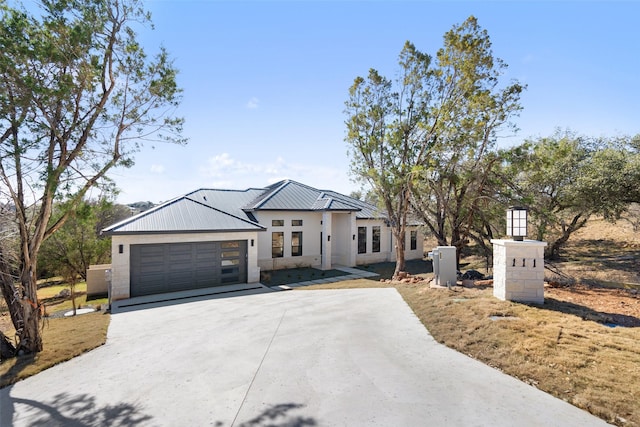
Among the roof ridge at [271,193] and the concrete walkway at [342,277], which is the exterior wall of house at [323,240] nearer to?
the roof ridge at [271,193]

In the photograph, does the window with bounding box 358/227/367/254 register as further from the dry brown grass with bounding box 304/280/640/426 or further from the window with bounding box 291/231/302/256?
the dry brown grass with bounding box 304/280/640/426

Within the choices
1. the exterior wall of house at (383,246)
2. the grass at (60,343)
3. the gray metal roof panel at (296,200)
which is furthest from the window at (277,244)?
the grass at (60,343)

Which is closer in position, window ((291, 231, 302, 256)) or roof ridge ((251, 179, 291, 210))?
roof ridge ((251, 179, 291, 210))

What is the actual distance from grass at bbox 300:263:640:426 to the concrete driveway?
0.31 m

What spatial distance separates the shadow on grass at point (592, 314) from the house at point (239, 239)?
1196cm

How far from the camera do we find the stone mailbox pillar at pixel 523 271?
774cm

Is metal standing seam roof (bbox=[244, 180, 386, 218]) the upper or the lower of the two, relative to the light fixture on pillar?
upper

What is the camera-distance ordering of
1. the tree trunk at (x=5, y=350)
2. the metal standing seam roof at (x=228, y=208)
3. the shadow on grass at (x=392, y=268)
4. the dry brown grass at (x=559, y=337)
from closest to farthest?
1. the dry brown grass at (x=559, y=337)
2. the tree trunk at (x=5, y=350)
3. the metal standing seam roof at (x=228, y=208)
4. the shadow on grass at (x=392, y=268)

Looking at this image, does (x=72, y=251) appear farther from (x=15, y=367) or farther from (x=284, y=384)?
(x=284, y=384)

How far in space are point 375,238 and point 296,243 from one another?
6.24 metres

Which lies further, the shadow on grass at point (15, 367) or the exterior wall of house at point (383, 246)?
the exterior wall of house at point (383, 246)

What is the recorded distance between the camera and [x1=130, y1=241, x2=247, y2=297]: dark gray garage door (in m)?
13.0

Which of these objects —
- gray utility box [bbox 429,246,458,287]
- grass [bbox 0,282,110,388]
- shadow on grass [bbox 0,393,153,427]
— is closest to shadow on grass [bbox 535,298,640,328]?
gray utility box [bbox 429,246,458,287]

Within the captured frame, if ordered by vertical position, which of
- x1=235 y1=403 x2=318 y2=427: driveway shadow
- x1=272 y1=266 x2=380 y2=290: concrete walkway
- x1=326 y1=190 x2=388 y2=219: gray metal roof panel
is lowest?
x1=272 y1=266 x2=380 y2=290: concrete walkway
